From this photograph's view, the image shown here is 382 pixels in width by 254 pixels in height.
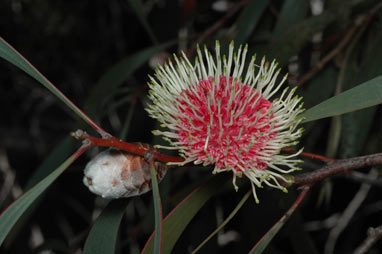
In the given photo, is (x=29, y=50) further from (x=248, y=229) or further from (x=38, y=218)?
(x=248, y=229)

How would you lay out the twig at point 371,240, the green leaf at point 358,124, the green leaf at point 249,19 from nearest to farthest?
the twig at point 371,240 < the green leaf at point 358,124 < the green leaf at point 249,19

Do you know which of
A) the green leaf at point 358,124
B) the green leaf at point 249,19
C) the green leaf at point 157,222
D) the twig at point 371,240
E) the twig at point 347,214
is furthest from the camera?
the twig at point 347,214

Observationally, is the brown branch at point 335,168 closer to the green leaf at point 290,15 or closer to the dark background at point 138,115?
the dark background at point 138,115

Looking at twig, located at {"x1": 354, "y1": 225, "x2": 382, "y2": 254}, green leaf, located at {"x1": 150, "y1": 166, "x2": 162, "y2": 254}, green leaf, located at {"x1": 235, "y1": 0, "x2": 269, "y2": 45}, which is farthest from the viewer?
green leaf, located at {"x1": 235, "y1": 0, "x2": 269, "y2": 45}

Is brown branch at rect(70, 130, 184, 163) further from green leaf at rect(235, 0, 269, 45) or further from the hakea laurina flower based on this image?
green leaf at rect(235, 0, 269, 45)

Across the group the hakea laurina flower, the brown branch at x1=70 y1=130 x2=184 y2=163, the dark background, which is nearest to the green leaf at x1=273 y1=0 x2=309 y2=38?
the dark background

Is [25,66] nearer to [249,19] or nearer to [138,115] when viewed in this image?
[249,19]

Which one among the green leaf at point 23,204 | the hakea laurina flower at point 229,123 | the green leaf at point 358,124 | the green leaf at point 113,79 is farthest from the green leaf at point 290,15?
the green leaf at point 23,204
